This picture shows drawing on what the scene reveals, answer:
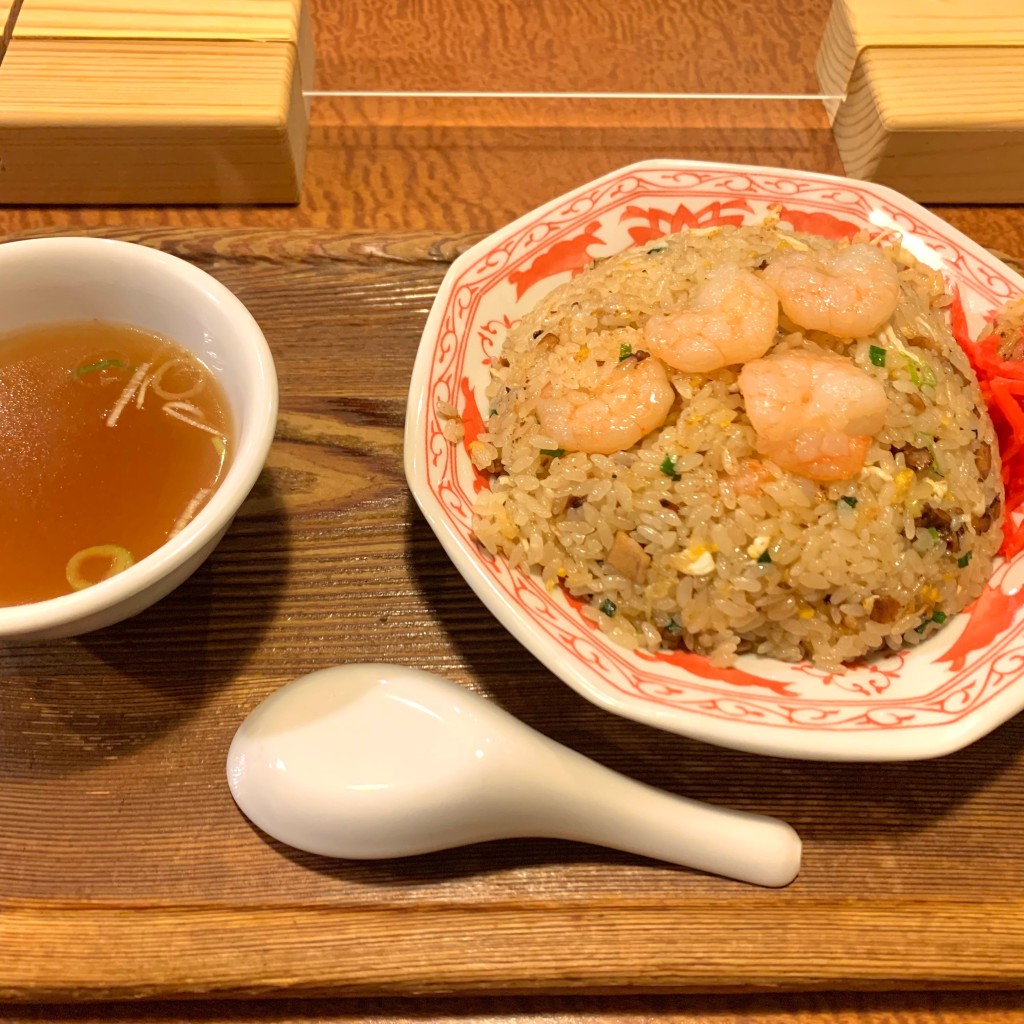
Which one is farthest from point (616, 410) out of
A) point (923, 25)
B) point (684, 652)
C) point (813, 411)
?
point (923, 25)

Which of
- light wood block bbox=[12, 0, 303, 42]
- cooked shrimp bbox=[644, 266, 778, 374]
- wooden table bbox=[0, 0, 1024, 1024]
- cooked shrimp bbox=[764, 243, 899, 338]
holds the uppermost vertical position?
cooked shrimp bbox=[764, 243, 899, 338]

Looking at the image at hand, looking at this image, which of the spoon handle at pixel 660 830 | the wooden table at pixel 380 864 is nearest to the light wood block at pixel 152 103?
the wooden table at pixel 380 864

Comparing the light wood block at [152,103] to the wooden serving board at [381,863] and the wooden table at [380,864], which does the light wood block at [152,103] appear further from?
the wooden serving board at [381,863]

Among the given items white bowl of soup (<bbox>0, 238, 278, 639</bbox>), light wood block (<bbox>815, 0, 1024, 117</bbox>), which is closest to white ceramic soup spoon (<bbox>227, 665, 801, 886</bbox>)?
white bowl of soup (<bbox>0, 238, 278, 639</bbox>)

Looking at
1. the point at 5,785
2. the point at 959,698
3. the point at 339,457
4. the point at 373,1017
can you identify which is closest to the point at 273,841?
the point at 373,1017

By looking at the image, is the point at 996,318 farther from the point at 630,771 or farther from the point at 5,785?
the point at 5,785

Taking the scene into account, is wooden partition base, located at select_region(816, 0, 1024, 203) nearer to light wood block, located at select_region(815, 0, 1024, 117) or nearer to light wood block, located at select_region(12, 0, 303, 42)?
light wood block, located at select_region(815, 0, 1024, 117)

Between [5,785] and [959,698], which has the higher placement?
[959,698]
